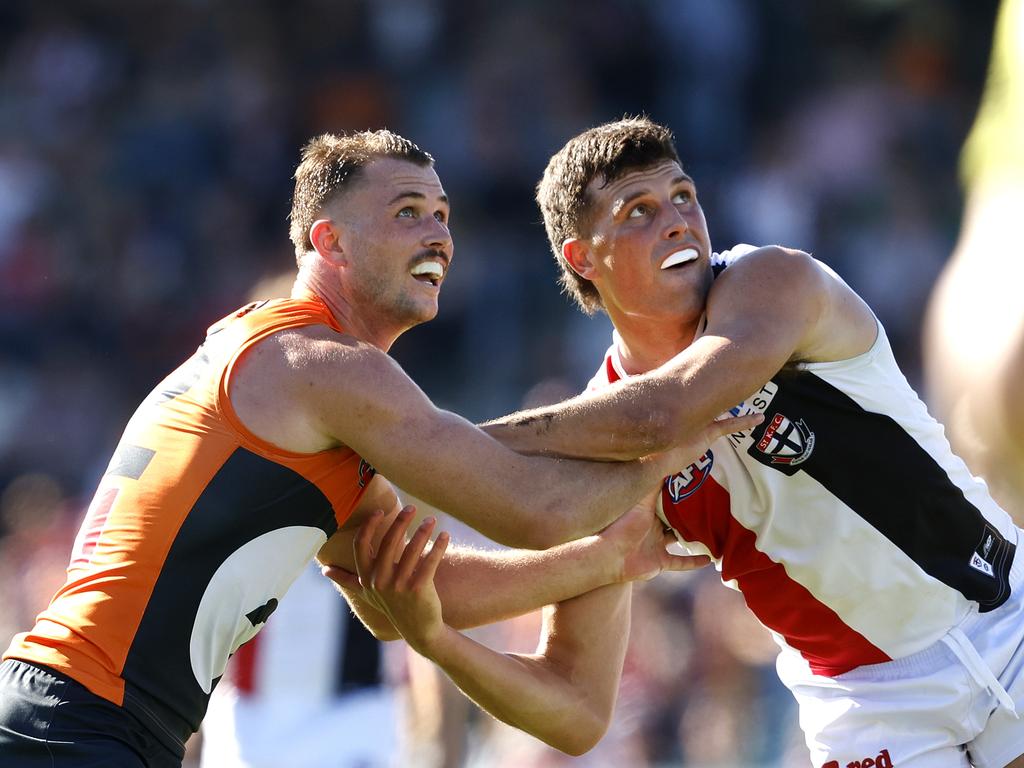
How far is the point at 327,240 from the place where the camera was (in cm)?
461

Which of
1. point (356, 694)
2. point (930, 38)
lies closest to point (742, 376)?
point (356, 694)

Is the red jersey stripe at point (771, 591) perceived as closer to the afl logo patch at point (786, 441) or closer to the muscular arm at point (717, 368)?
the afl logo patch at point (786, 441)

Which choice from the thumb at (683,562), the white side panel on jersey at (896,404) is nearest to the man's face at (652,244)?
the white side panel on jersey at (896,404)

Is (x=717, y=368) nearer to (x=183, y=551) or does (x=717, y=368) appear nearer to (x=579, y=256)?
(x=579, y=256)

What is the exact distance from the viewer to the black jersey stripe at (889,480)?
4336mm

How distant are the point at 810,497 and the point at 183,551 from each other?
1.92 metres

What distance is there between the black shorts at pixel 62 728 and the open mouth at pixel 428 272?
5.45 ft

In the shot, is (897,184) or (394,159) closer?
(394,159)

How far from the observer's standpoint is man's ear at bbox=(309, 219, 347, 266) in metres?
4.58

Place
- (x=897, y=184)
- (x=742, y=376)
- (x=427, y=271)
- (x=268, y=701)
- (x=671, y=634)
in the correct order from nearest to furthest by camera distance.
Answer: (x=742, y=376) → (x=427, y=271) → (x=268, y=701) → (x=671, y=634) → (x=897, y=184)

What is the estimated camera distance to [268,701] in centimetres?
650

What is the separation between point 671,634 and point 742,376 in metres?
4.79

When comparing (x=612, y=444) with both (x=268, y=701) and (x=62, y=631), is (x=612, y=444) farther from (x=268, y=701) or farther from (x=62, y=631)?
(x=268, y=701)

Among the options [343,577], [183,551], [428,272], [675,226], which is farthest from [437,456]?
[675,226]
